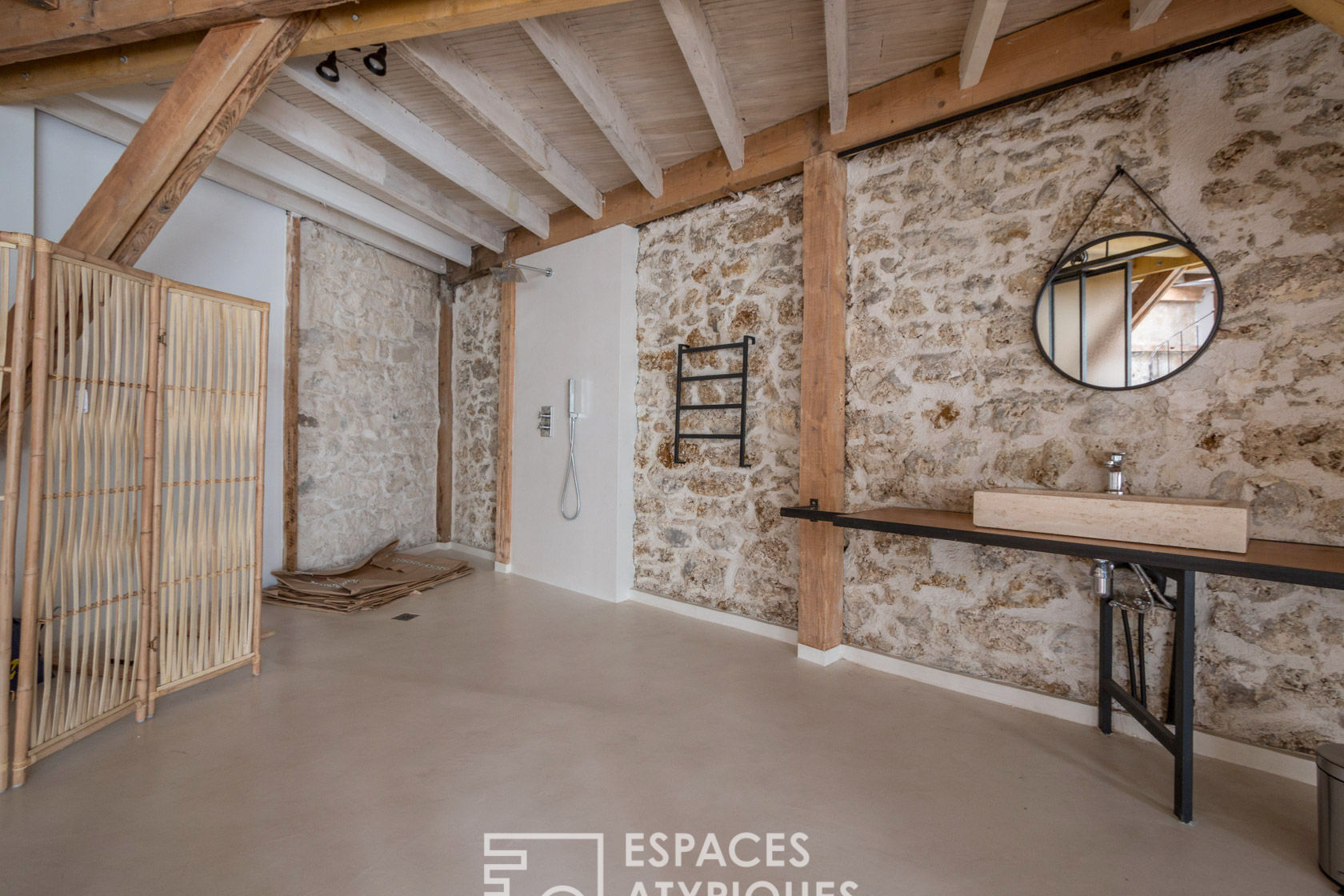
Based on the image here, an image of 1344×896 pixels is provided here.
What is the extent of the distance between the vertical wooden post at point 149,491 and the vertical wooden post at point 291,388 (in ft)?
6.00

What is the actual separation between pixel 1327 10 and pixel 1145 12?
1.92ft

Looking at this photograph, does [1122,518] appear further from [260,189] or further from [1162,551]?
[260,189]

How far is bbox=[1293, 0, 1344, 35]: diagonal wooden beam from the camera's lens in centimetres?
135

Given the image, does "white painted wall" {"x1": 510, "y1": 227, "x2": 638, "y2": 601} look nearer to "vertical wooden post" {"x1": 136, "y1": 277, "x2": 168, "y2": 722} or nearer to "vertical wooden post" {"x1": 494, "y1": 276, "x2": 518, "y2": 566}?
"vertical wooden post" {"x1": 494, "y1": 276, "x2": 518, "y2": 566}

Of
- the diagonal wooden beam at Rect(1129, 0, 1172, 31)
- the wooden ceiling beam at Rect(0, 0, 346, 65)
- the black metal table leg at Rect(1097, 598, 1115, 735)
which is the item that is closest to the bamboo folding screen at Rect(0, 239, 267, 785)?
the wooden ceiling beam at Rect(0, 0, 346, 65)

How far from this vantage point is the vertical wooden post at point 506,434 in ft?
14.0

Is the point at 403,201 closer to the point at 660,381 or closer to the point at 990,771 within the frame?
the point at 660,381

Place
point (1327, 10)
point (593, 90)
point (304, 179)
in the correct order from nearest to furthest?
point (1327, 10), point (593, 90), point (304, 179)

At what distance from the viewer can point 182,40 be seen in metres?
2.12

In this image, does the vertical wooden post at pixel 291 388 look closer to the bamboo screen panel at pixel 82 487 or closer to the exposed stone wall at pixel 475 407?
the exposed stone wall at pixel 475 407

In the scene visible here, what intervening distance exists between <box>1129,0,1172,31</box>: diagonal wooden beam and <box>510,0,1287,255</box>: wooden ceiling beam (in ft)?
0.07

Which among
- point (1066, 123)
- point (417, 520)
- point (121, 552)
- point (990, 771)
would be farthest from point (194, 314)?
point (1066, 123)

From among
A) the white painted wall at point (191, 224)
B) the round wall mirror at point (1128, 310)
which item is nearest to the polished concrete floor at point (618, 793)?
the white painted wall at point (191, 224)

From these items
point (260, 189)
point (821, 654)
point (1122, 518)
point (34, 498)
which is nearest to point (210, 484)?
point (34, 498)
